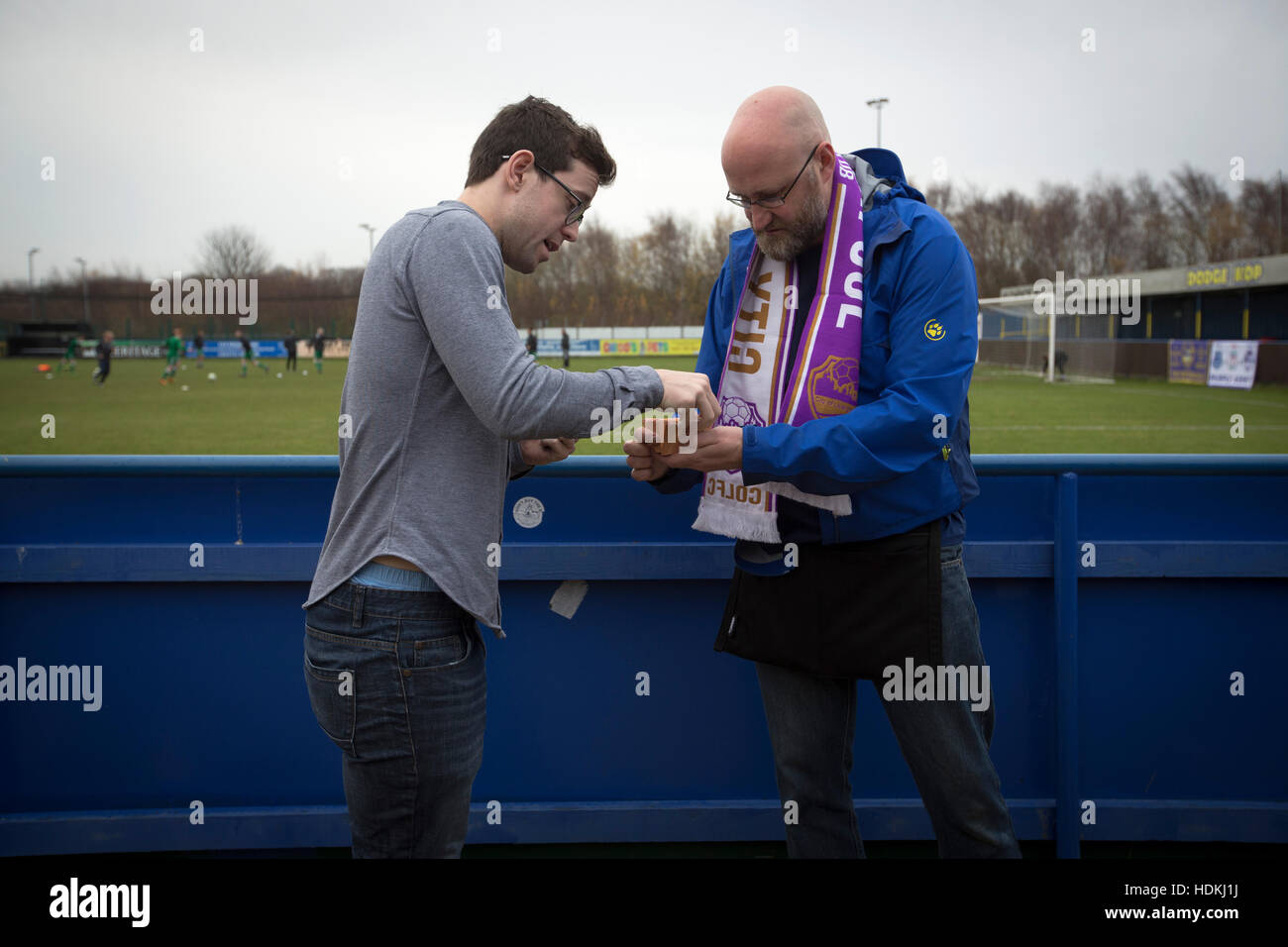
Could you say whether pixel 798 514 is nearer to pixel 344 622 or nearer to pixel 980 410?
pixel 344 622

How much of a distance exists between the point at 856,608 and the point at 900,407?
1.51 feet

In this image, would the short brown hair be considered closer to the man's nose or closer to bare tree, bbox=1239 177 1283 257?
the man's nose

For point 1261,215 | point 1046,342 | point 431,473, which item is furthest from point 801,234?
point 1261,215

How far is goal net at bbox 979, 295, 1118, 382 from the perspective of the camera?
32.7 m

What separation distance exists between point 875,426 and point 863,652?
510 mm

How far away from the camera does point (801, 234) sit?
212 centimetres

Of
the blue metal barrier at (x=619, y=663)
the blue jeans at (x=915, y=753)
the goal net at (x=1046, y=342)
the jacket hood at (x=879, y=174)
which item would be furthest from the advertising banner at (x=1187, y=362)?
the blue jeans at (x=915, y=753)

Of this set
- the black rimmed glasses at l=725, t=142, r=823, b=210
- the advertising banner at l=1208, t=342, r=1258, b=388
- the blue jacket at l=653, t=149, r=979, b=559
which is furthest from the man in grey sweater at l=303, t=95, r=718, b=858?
the advertising banner at l=1208, t=342, r=1258, b=388

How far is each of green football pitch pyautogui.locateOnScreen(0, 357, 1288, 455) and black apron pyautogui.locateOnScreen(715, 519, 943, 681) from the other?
538cm

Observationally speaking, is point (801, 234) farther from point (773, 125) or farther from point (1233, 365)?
point (1233, 365)

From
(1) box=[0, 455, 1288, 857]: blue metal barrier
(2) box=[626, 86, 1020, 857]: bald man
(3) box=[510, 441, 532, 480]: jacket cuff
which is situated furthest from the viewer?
(1) box=[0, 455, 1288, 857]: blue metal barrier

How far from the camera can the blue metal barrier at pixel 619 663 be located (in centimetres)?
271
